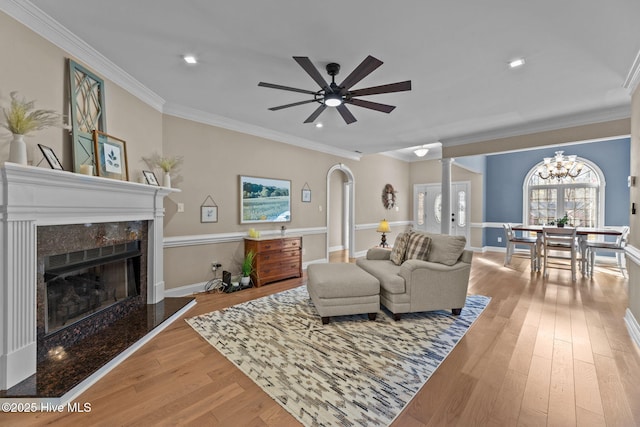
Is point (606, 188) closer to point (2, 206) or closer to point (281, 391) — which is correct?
point (281, 391)

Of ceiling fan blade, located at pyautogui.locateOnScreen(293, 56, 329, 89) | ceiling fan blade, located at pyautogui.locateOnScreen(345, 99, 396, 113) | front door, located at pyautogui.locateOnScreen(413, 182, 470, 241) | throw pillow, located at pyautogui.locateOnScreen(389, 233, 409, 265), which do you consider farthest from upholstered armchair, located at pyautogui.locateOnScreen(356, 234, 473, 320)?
front door, located at pyautogui.locateOnScreen(413, 182, 470, 241)

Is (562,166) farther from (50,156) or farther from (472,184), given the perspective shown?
(50,156)

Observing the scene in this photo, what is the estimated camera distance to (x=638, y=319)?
2.64m

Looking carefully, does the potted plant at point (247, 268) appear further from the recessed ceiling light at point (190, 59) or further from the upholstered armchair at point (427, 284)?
the recessed ceiling light at point (190, 59)

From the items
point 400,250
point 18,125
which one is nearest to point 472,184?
point 400,250

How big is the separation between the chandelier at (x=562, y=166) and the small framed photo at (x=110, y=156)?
300 inches

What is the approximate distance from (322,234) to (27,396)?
469 centimetres

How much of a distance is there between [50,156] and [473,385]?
3.53m

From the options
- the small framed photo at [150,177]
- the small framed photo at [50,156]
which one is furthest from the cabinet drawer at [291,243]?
the small framed photo at [50,156]

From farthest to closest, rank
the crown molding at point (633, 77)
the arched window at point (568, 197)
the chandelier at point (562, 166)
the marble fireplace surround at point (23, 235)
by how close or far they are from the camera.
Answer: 1. the arched window at point (568, 197)
2. the chandelier at point (562, 166)
3. the crown molding at point (633, 77)
4. the marble fireplace surround at point (23, 235)

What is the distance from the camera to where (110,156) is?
107 inches

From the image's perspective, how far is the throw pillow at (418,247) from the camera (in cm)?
342

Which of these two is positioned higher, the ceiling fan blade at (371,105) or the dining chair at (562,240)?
the ceiling fan blade at (371,105)

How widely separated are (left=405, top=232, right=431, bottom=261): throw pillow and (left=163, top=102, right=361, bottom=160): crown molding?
290cm
